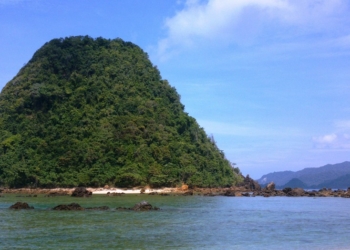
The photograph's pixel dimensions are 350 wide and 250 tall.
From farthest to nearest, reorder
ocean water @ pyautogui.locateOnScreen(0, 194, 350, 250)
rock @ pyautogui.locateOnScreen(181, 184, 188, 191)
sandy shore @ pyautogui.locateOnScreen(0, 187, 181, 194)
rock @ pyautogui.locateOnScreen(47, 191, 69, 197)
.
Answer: rock @ pyautogui.locateOnScreen(181, 184, 188, 191)
sandy shore @ pyautogui.locateOnScreen(0, 187, 181, 194)
rock @ pyautogui.locateOnScreen(47, 191, 69, 197)
ocean water @ pyautogui.locateOnScreen(0, 194, 350, 250)

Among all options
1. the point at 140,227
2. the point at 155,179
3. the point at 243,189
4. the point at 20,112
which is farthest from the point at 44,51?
the point at 140,227

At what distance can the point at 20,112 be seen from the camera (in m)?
82.3

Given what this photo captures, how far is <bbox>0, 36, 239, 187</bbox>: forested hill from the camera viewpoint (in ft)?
230

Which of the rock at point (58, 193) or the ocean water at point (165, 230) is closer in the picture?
the ocean water at point (165, 230)

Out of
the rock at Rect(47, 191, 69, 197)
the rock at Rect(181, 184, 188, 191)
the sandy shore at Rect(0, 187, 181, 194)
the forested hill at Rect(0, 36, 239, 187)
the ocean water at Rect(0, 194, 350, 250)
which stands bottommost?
the ocean water at Rect(0, 194, 350, 250)

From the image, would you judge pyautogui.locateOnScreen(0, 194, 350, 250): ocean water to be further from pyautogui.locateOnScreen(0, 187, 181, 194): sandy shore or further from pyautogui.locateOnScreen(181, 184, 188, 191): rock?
pyautogui.locateOnScreen(181, 184, 188, 191): rock

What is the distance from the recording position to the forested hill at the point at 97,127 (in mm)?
70062

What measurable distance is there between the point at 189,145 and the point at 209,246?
61.7m

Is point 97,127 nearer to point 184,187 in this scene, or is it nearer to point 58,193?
point 58,193

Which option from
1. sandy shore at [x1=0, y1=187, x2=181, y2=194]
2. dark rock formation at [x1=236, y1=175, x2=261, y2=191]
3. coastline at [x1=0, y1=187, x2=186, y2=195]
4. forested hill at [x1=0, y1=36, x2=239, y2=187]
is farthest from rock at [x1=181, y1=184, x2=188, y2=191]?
dark rock formation at [x1=236, y1=175, x2=261, y2=191]

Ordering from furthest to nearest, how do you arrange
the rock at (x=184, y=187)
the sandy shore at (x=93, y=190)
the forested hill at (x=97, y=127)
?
the rock at (x=184, y=187), the forested hill at (x=97, y=127), the sandy shore at (x=93, y=190)

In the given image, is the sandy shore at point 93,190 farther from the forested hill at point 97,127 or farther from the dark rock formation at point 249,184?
the dark rock formation at point 249,184

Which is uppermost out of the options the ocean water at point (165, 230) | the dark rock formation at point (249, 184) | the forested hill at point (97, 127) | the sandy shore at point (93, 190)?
the forested hill at point (97, 127)

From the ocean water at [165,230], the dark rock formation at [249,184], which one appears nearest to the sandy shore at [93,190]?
the dark rock formation at [249,184]
